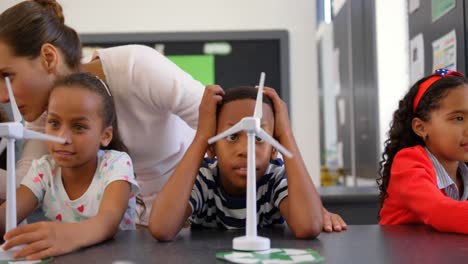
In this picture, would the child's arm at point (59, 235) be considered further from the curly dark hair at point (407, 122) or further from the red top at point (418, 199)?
the curly dark hair at point (407, 122)

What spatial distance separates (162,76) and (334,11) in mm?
2851

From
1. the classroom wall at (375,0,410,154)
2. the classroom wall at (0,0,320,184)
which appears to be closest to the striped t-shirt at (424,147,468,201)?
the classroom wall at (375,0,410,154)

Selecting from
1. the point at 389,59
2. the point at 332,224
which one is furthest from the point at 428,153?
the point at 389,59

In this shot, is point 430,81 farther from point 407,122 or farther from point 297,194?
point 297,194

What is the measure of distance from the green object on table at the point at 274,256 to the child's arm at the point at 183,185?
21 centimetres

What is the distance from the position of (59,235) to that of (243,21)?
2334 mm

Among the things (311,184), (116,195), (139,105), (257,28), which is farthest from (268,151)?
(257,28)

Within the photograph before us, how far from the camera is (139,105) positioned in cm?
140

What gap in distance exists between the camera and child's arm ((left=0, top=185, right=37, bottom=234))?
112 cm

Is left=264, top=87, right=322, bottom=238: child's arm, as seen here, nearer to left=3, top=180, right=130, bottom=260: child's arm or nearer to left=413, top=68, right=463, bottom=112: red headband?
left=3, top=180, right=130, bottom=260: child's arm

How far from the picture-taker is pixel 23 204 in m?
1.15

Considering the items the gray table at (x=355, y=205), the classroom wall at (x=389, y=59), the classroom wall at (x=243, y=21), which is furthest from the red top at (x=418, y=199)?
the classroom wall at (x=243, y=21)

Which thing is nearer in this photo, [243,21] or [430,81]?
[430,81]

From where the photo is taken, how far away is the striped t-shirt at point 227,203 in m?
1.18
